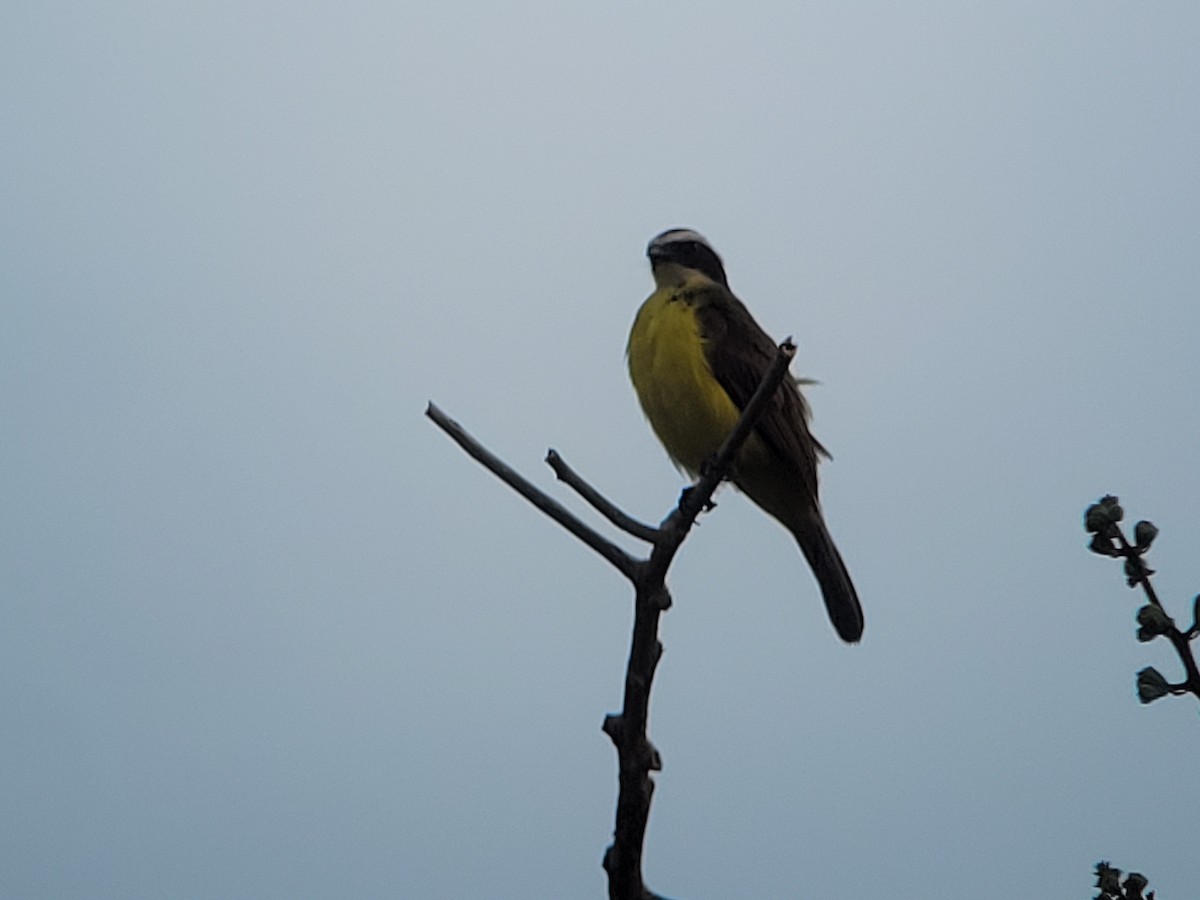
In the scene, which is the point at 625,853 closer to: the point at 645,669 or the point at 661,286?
the point at 645,669

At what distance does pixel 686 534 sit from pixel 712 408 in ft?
6.69

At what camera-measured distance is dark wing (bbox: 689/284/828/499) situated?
533cm

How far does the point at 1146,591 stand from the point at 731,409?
10.4ft

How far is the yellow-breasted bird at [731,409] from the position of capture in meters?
5.34

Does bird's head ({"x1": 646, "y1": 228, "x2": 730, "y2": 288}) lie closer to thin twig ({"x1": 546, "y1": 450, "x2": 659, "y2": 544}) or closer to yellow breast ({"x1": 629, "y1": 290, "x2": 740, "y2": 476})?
yellow breast ({"x1": 629, "y1": 290, "x2": 740, "y2": 476})

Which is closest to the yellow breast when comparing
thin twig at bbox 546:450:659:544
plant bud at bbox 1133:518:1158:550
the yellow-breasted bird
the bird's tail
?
the yellow-breasted bird

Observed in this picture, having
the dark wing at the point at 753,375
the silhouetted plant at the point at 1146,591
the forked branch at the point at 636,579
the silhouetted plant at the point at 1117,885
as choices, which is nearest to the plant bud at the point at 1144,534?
the silhouetted plant at the point at 1146,591

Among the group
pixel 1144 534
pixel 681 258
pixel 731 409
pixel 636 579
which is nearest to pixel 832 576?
pixel 731 409

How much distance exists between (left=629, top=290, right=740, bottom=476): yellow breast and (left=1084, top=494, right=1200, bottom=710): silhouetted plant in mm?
3035

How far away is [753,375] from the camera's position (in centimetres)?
534

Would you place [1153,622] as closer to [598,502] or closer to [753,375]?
[598,502]

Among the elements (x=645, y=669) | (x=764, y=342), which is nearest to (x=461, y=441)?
(x=645, y=669)

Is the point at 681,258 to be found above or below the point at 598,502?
above

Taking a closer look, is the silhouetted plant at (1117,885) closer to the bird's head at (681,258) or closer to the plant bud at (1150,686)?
the plant bud at (1150,686)
